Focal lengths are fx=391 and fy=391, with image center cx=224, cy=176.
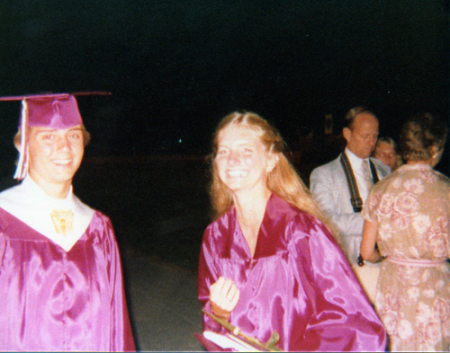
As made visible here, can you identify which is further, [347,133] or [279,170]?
[347,133]

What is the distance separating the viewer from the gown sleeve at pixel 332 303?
144cm

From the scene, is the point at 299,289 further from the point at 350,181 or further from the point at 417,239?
the point at 350,181

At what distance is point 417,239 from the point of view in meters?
2.23

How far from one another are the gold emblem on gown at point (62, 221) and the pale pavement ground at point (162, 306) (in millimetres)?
2339

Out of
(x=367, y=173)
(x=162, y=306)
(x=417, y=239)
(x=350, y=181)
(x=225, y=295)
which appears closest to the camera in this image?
(x=225, y=295)

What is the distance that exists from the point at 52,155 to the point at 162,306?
332 cm

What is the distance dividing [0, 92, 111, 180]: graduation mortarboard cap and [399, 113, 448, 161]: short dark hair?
69.9 inches

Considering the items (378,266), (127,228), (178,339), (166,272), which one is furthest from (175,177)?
(378,266)

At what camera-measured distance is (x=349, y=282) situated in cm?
151

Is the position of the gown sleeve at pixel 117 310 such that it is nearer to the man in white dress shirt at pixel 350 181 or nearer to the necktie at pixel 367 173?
the man in white dress shirt at pixel 350 181

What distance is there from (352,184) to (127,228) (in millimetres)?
6413

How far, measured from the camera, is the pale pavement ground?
12.3 feet

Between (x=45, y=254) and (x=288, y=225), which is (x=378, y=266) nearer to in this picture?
(x=288, y=225)

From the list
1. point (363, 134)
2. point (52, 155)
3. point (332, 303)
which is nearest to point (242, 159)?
point (332, 303)
